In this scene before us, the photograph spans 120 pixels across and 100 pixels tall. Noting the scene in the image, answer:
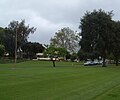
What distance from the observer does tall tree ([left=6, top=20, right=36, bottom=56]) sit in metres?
153

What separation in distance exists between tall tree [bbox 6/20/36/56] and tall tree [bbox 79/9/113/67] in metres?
70.6

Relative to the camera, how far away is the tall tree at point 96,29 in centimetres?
8381

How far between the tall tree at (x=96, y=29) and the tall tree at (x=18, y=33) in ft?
232

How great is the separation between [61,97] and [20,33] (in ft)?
458

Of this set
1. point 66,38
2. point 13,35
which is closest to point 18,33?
point 13,35

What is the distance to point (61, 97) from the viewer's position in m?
17.3

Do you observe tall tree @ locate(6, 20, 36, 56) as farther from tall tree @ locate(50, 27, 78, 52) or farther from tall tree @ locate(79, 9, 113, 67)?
tall tree @ locate(79, 9, 113, 67)

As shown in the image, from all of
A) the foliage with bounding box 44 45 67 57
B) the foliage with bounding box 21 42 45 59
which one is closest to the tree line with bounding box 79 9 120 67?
the foliage with bounding box 44 45 67 57

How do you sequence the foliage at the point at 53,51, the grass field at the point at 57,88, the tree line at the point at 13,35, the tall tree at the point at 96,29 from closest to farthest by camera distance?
the grass field at the point at 57,88 → the tall tree at the point at 96,29 → the foliage at the point at 53,51 → the tree line at the point at 13,35

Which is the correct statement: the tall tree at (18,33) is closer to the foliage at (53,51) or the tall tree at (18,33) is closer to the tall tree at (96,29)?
the foliage at (53,51)

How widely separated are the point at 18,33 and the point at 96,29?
75.0 m

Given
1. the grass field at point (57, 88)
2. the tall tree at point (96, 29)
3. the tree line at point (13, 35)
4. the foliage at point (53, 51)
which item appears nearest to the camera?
the grass field at point (57, 88)

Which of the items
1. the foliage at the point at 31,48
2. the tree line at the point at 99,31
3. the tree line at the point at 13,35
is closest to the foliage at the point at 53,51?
the tree line at the point at 99,31

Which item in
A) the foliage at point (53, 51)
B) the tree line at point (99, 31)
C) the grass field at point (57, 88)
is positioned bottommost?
the grass field at point (57, 88)
